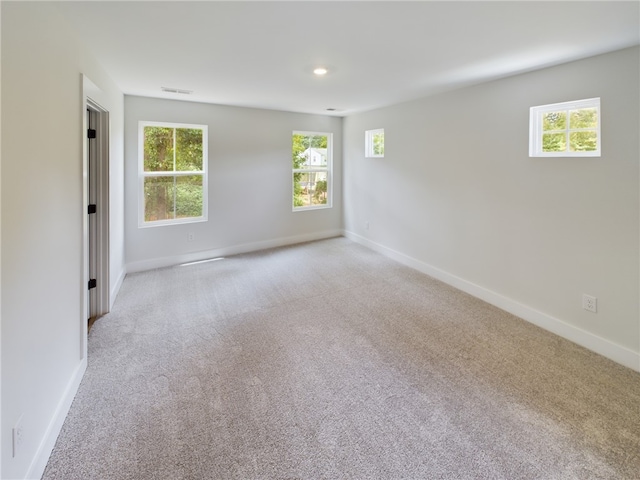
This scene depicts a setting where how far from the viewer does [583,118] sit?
9.12 ft

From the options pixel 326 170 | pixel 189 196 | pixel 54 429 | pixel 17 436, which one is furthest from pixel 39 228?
pixel 326 170

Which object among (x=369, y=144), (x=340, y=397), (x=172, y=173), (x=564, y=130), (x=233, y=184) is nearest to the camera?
(x=340, y=397)

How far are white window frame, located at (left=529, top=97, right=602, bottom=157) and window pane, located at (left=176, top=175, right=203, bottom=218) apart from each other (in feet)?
13.7

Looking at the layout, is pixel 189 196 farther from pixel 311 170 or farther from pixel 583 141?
pixel 583 141

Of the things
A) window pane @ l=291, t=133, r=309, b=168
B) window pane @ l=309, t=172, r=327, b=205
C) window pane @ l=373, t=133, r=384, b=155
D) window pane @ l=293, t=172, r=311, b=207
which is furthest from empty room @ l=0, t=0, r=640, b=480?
window pane @ l=309, t=172, r=327, b=205

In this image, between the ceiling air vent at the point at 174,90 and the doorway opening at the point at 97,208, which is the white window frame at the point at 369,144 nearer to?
the ceiling air vent at the point at 174,90

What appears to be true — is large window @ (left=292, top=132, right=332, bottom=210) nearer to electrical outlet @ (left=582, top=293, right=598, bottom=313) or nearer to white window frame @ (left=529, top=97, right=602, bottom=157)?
white window frame @ (left=529, top=97, right=602, bottom=157)

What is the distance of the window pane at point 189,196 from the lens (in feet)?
15.7

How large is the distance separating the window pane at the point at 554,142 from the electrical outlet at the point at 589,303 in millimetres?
1280

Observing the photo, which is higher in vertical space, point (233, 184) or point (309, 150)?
point (309, 150)

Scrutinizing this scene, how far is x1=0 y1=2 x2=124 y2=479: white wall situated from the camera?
4.51 feet

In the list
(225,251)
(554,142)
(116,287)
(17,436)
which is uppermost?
(554,142)

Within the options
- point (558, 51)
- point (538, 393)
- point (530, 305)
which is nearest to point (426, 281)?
point (530, 305)

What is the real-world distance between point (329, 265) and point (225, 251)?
5.56 feet
